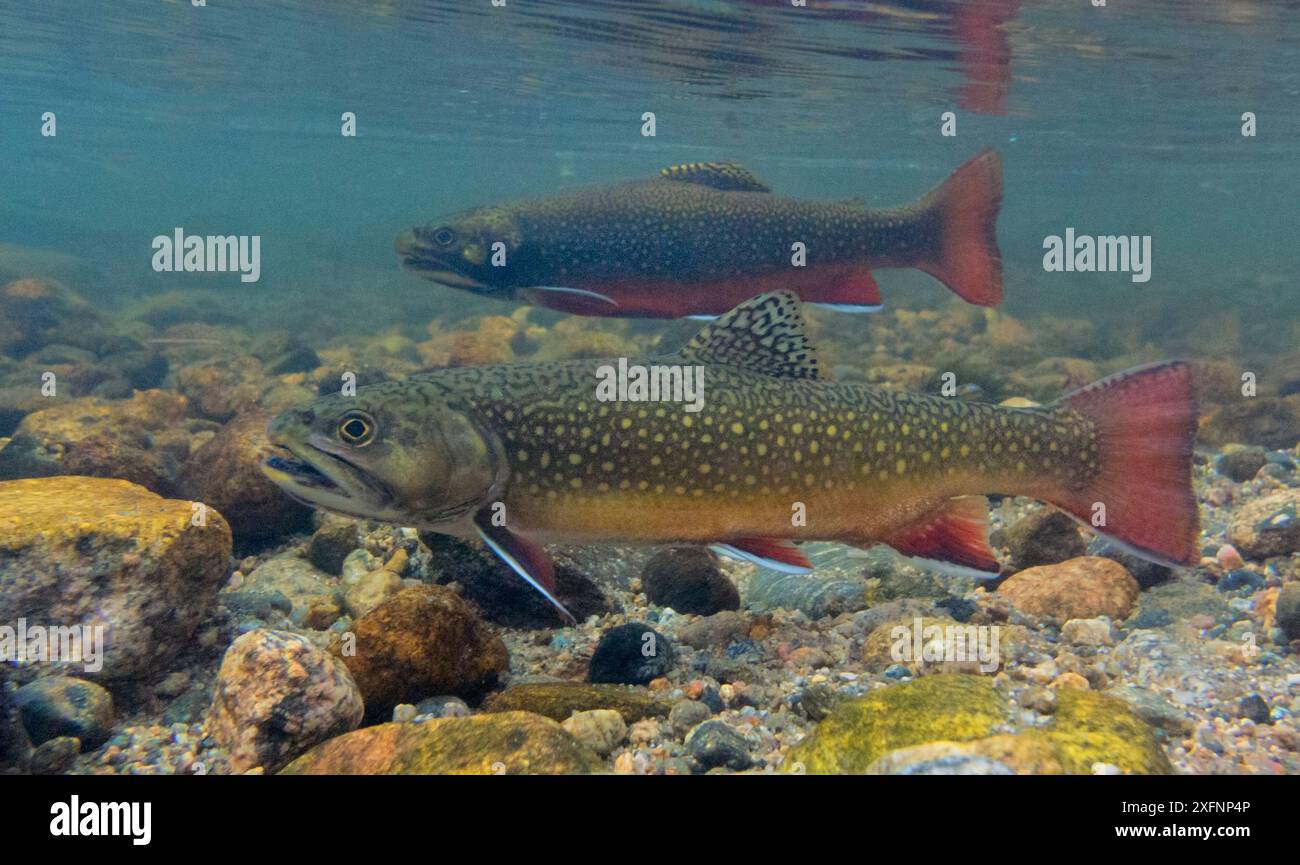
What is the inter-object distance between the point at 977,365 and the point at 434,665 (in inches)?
414

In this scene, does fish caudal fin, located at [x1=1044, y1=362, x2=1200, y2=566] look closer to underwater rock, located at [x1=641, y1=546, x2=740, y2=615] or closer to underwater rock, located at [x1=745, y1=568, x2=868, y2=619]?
underwater rock, located at [x1=745, y1=568, x2=868, y2=619]

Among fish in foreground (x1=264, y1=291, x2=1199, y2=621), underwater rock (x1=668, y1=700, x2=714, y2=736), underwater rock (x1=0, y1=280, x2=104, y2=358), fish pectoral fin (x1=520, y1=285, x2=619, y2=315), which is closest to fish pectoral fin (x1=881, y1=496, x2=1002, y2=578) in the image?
fish in foreground (x1=264, y1=291, x2=1199, y2=621)

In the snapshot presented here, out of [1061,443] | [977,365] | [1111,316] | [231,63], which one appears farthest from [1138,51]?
[231,63]

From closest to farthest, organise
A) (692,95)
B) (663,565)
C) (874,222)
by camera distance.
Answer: (663,565)
(874,222)
(692,95)

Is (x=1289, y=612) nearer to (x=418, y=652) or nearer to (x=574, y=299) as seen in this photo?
(x=418, y=652)

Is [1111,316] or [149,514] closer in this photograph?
[149,514]

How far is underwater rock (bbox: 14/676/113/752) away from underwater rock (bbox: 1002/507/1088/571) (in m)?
5.68

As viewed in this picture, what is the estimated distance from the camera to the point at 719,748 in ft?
10.8

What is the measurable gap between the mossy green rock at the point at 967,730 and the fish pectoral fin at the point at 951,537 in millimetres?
865

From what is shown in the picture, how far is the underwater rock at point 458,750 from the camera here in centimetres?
290

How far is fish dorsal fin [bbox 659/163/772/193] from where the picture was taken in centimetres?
699

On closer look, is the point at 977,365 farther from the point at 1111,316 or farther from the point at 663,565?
the point at 1111,316

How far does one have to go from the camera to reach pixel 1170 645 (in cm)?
428

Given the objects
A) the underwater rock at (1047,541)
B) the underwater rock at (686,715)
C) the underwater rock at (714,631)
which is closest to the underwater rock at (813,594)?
the underwater rock at (714,631)
